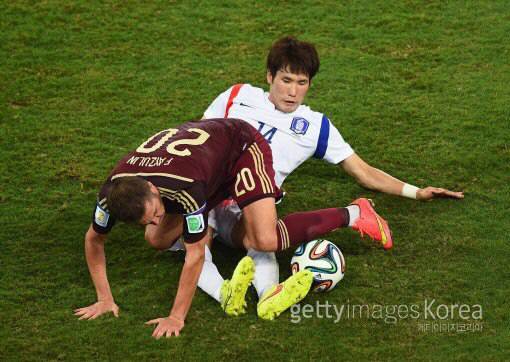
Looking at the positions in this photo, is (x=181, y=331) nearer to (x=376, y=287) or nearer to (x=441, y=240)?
(x=376, y=287)

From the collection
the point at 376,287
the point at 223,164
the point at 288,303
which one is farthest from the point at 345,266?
the point at 223,164

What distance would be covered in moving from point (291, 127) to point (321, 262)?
1136 mm

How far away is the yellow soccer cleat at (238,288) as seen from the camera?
542cm

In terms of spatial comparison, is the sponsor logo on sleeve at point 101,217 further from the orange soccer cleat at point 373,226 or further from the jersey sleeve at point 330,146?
the jersey sleeve at point 330,146

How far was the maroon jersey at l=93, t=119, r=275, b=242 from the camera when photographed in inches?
207

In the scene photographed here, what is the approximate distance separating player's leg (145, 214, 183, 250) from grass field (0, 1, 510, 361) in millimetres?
173

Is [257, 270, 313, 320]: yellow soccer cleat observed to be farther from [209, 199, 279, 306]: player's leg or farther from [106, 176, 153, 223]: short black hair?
[106, 176, 153, 223]: short black hair

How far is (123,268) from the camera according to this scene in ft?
20.0

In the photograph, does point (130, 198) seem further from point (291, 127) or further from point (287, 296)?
point (291, 127)

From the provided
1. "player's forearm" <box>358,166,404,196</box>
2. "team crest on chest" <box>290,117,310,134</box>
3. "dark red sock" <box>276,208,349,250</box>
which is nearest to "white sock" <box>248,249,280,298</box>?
"dark red sock" <box>276,208,349,250</box>

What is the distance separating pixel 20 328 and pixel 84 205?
4.93 feet

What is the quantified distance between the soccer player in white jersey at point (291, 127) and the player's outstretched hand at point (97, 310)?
3.22ft

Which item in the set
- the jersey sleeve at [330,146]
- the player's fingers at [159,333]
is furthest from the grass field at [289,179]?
the jersey sleeve at [330,146]

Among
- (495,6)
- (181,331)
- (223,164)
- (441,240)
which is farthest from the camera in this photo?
(495,6)
